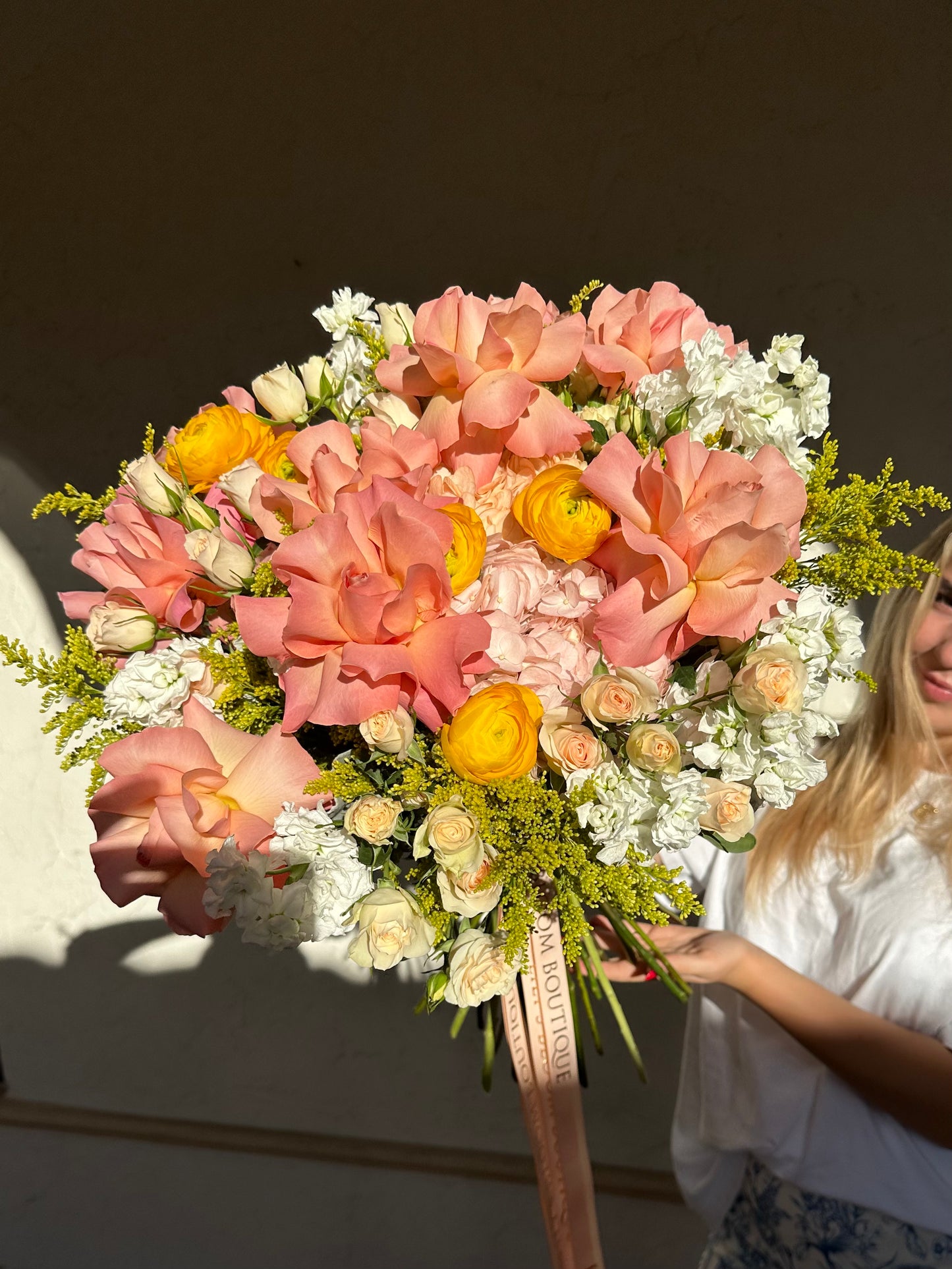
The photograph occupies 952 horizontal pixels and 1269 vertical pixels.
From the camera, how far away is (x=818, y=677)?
2.22ft

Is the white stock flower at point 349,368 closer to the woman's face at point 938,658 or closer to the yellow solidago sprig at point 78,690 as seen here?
the yellow solidago sprig at point 78,690

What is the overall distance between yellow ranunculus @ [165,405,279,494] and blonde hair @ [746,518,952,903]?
0.98 meters

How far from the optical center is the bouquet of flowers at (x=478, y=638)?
558 millimetres

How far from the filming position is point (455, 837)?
1.88 feet

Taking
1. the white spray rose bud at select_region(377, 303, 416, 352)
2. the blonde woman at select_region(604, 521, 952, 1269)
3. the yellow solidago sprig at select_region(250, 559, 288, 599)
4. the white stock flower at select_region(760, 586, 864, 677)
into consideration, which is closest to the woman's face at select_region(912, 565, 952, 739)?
the blonde woman at select_region(604, 521, 952, 1269)

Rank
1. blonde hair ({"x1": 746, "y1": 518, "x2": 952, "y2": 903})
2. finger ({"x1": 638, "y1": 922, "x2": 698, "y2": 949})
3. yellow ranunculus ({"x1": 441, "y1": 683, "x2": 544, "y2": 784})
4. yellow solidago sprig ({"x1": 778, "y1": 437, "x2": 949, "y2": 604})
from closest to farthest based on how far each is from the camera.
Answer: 1. yellow ranunculus ({"x1": 441, "y1": 683, "x2": 544, "y2": 784})
2. yellow solidago sprig ({"x1": 778, "y1": 437, "x2": 949, "y2": 604})
3. finger ({"x1": 638, "y1": 922, "x2": 698, "y2": 949})
4. blonde hair ({"x1": 746, "y1": 518, "x2": 952, "y2": 903})

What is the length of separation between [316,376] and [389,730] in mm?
371

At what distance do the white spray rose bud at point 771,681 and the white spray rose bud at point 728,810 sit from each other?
8cm

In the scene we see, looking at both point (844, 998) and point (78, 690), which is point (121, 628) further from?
point (844, 998)

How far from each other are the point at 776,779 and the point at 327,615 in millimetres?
377

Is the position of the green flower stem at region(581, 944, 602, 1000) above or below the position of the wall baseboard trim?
above

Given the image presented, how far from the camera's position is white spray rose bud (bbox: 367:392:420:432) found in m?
0.65

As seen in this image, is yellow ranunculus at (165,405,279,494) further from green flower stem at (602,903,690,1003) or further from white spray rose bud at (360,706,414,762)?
green flower stem at (602,903,690,1003)

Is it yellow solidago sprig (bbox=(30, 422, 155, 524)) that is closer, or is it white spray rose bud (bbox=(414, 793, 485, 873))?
white spray rose bud (bbox=(414, 793, 485, 873))
